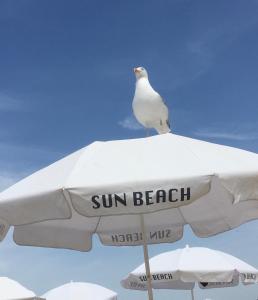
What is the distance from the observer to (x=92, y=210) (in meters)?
3.44

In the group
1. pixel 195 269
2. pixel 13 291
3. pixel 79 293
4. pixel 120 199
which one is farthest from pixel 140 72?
pixel 79 293

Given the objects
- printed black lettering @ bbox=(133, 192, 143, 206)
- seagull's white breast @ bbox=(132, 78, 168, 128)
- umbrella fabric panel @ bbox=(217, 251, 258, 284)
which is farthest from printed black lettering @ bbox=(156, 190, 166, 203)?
umbrella fabric panel @ bbox=(217, 251, 258, 284)

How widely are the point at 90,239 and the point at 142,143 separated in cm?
211

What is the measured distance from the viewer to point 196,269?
884 cm

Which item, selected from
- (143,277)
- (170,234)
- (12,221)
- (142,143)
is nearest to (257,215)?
(170,234)

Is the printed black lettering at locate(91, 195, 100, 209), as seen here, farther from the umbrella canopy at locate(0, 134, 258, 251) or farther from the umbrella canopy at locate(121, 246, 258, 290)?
the umbrella canopy at locate(121, 246, 258, 290)

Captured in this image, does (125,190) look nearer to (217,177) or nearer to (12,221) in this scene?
(217,177)

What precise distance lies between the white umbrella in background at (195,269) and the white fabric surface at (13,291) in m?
2.23

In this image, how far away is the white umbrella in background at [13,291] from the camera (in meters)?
10.7

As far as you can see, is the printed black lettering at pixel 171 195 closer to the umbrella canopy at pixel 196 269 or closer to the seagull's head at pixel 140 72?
the seagull's head at pixel 140 72

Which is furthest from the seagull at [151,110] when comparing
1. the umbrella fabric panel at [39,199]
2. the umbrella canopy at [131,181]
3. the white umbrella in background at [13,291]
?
the white umbrella in background at [13,291]

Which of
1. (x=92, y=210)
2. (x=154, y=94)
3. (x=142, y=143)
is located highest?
(x=154, y=94)

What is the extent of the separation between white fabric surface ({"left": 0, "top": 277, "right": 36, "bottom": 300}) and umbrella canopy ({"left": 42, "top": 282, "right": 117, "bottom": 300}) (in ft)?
3.15

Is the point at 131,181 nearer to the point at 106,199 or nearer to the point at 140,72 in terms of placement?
the point at 106,199
